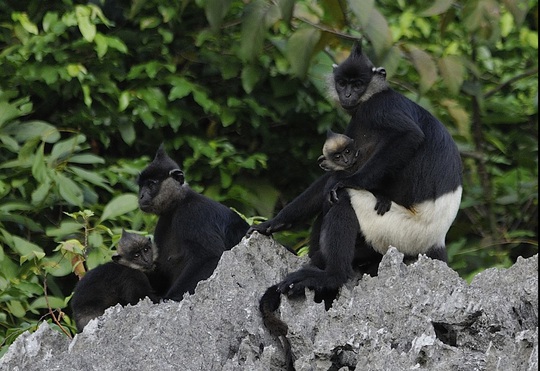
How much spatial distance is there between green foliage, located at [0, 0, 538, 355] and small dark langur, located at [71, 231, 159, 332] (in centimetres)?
33

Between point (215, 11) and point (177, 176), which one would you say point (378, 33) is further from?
point (177, 176)

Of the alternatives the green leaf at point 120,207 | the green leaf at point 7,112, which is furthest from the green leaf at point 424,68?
the green leaf at point 7,112

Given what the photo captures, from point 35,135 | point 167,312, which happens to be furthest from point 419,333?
point 35,135

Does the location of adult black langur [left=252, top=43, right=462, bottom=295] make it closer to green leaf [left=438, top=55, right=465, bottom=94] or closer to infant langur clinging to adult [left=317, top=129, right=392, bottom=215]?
infant langur clinging to adult [left=317, top=129, right=392, bottom=215]

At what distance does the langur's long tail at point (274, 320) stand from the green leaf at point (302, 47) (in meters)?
2.06

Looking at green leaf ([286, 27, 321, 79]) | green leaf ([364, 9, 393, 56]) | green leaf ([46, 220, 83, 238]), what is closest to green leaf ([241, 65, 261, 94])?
green leaf ([286, 27, 321, 79])

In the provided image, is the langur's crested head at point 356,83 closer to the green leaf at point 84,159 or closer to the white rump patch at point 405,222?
the white rump patch at point 405,222

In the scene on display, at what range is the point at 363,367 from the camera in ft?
9.96

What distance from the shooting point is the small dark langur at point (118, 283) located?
4.62 m

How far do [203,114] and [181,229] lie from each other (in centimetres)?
241

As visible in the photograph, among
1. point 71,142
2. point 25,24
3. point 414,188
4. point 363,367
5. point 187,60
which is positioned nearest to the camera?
point 363,367

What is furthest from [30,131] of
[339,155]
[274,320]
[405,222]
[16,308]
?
[274,320]

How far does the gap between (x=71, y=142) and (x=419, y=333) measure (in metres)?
3.30

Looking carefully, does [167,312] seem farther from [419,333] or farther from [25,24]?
[25,24]
